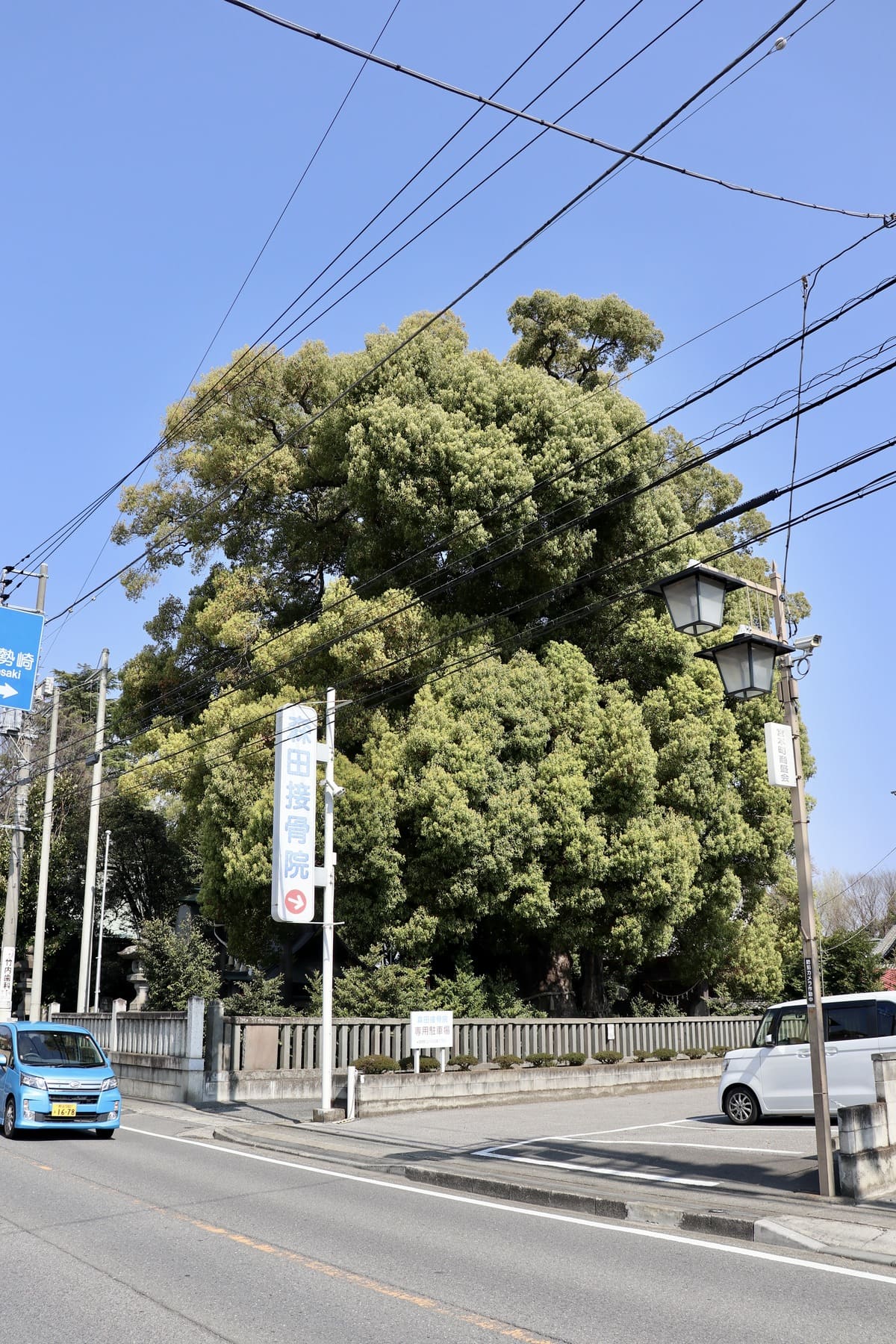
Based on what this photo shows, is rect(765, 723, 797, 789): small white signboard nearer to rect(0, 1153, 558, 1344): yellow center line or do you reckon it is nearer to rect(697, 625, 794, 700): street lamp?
rect(697, 625, 794, 700): street lamp

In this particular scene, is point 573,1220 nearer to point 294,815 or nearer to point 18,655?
point 294,815

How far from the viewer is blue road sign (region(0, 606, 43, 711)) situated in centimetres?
1808

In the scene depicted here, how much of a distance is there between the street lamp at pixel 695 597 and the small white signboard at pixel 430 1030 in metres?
11.9

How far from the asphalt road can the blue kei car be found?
4776mm

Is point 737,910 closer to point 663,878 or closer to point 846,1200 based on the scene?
point 663,878

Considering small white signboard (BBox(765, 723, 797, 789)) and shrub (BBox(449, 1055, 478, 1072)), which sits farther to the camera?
shrub (BBox(449, 1055, 478, 1072))

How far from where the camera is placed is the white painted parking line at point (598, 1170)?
11188 millimetres

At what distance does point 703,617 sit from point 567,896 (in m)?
17.4

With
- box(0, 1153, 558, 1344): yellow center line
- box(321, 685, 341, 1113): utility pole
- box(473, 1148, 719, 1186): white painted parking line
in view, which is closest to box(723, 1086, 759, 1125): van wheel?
box(473, 1148, 719, 1186): white painted parking line

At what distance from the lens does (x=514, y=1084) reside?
2198 centimetres

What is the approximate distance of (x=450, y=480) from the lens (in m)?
27.3

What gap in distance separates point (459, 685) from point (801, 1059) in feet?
42.2

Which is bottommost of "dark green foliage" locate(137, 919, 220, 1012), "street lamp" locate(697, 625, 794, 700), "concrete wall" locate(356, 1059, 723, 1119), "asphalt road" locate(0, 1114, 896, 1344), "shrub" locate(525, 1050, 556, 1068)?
"concrete wall" locate(356, 1059, 723, 1119)

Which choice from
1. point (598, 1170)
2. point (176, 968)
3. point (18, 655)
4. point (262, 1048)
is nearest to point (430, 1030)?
point (262, 1048)
